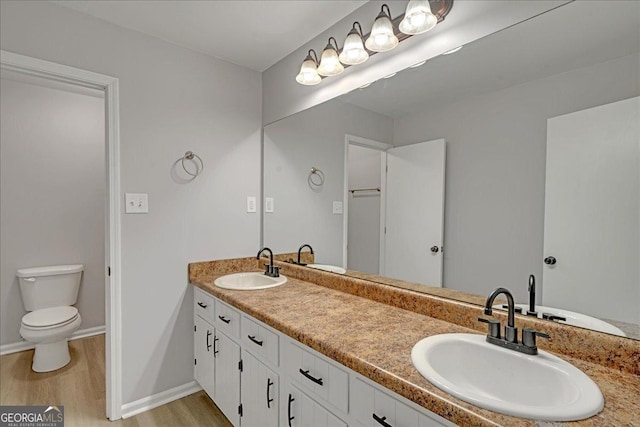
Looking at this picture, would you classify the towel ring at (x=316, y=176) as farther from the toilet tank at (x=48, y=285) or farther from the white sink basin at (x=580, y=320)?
the toilet tank at (x=48, y=285)

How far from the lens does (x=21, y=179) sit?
2818 millimetres

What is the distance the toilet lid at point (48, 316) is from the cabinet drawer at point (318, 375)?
7.38 feet

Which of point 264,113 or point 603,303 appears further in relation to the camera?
point 264,113

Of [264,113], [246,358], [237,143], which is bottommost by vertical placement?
[246,358]

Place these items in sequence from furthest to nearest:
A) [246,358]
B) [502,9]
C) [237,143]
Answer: [237,143], [246,358], [502,9]

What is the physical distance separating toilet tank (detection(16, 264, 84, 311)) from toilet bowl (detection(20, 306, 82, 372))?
0.60ft

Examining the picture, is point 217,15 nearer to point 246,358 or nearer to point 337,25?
point 337,25

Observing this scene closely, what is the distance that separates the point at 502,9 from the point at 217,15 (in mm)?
1429

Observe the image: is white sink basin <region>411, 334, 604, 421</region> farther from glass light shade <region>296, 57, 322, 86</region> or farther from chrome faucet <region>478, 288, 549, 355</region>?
glass light shade <region>296, 57, 322, 86</region>

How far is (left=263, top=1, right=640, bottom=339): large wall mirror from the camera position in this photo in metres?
0.96

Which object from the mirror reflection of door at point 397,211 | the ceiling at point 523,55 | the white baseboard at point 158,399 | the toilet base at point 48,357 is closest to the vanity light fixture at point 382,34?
the ceiling at point 523,55

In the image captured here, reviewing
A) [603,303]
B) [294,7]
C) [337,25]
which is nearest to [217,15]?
[294,7]

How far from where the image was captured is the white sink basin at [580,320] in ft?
3.18

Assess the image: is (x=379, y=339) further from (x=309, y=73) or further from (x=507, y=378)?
(x=309, y=73)
